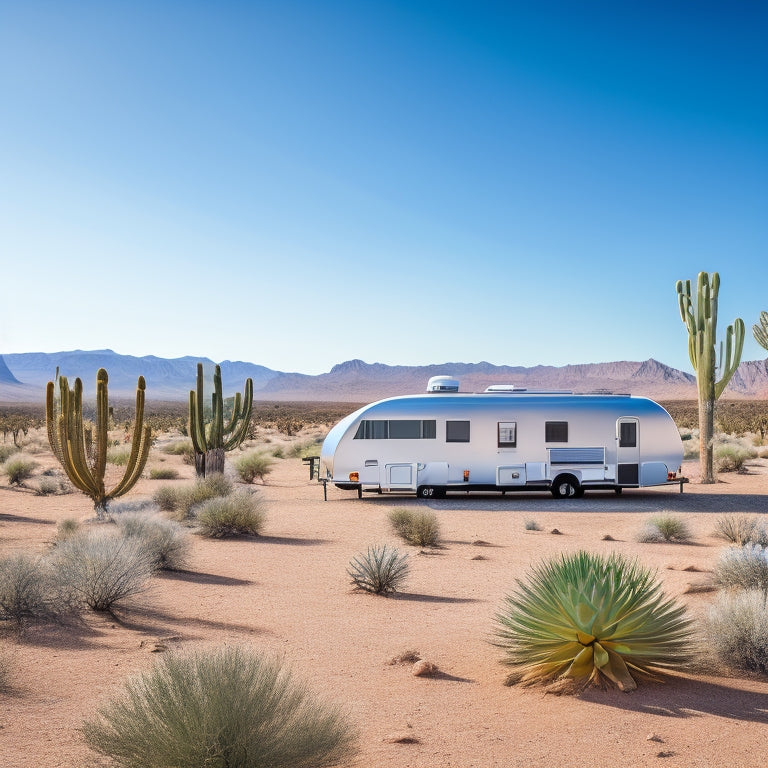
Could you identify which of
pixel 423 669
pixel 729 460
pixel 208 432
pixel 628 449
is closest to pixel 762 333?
pixel 729 460

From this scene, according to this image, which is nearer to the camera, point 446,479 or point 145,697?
point 145,697

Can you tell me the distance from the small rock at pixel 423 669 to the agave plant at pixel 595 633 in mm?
656

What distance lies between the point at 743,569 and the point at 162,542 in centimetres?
699

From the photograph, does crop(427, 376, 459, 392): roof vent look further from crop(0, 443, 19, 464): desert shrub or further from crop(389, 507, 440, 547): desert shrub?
crop(0, 443, 19, 464): desert shrub

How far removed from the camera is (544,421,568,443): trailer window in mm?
17844

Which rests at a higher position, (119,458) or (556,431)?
(556,431)

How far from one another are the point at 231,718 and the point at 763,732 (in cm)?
323

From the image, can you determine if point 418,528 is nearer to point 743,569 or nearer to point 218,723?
point 743,569

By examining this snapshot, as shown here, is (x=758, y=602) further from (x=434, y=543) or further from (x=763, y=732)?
(x=434, y=543)

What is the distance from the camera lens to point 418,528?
12.7 metres

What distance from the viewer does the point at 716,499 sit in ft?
60.4

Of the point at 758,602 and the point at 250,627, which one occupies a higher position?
the point at 758,602

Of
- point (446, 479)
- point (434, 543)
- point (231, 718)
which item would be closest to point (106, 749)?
point (231, 718)

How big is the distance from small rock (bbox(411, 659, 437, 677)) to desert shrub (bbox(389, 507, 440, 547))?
6.42 meters
